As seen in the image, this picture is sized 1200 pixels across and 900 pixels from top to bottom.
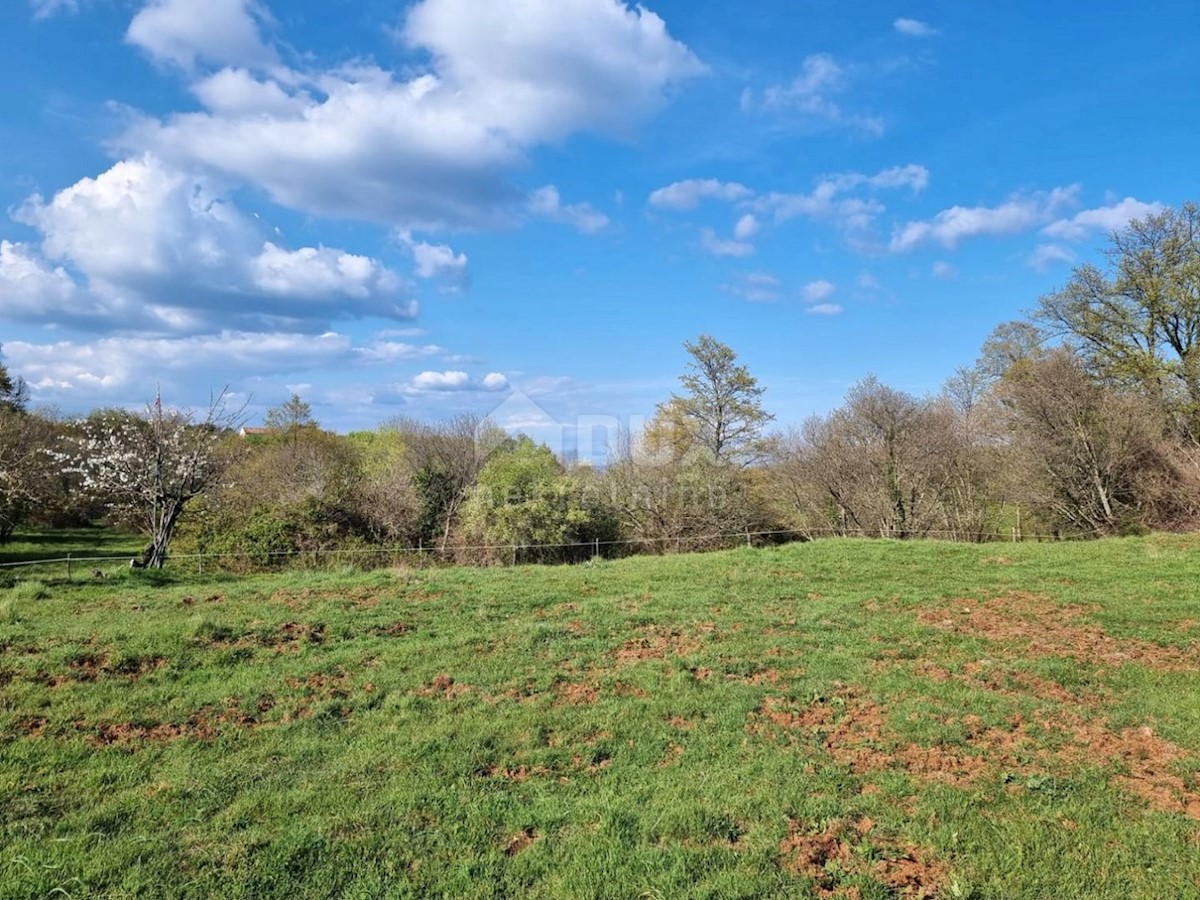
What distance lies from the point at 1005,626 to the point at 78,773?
9822mm

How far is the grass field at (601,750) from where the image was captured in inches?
135

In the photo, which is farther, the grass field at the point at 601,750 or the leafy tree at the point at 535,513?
the leafy tree at the point at 535,513

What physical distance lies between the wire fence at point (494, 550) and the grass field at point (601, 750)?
9.13 metres

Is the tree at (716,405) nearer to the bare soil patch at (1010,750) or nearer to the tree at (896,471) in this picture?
the tree at (896,471)

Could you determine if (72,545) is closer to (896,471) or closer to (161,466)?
(161,466)

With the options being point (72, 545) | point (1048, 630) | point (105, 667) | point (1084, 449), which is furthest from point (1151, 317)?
point (72, 545)

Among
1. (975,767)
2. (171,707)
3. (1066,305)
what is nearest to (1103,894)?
(975,767)

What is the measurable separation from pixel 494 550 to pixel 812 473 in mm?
12556

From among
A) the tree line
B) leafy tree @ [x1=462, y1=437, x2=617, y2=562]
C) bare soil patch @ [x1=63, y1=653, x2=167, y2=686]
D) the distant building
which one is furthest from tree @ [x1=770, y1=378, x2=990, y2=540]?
the distant building

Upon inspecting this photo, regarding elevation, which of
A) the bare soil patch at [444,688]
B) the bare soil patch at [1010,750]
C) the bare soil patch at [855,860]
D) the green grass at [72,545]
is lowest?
the bare soil patch at [855,860]

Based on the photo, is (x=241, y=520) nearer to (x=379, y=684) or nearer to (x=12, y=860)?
(x=379, y=684)

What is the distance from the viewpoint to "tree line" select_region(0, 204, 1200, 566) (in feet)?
63.4

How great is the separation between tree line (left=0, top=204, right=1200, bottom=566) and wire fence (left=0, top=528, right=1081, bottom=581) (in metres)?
0.13

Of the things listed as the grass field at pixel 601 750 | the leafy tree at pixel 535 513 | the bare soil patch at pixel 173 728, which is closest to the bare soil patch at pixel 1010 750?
the grass field at pixel 601 750
